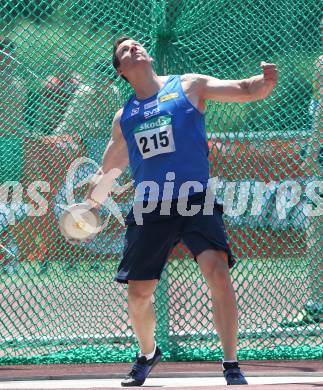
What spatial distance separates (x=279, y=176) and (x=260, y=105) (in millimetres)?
523

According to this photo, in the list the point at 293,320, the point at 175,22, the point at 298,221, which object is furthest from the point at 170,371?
the point at 175,22

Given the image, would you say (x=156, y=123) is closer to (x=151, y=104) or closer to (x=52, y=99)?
(x=151, y=104)

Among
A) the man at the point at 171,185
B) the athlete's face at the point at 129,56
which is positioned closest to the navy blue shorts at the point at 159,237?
the man at the point at 171,185

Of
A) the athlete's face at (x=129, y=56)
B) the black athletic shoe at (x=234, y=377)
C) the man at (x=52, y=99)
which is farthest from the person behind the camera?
the man at (x=52, y=99)

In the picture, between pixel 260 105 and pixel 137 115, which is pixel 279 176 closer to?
pixel 260 105

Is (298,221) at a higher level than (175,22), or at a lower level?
lower

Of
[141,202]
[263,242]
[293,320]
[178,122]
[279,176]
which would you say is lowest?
[293,320]

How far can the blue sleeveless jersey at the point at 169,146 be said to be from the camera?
471 centimetres

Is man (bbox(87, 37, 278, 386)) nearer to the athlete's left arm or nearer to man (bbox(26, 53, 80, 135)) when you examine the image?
the athlete's left arm

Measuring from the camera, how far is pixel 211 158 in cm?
633

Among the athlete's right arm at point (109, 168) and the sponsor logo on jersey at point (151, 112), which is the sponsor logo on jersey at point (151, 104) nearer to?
the sponsor logo on jersey at point (151, 112)

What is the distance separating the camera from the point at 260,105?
627cm

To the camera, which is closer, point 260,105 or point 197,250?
point 197,250

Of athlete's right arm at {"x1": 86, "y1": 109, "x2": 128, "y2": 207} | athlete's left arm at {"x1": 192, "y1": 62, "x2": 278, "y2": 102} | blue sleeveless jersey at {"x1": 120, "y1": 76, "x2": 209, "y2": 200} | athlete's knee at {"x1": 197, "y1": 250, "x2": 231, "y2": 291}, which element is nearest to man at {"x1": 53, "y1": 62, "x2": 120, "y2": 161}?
athlete's right arm at {"x1": 86, "y1": 109, "x2": 128, "y2": 207}
